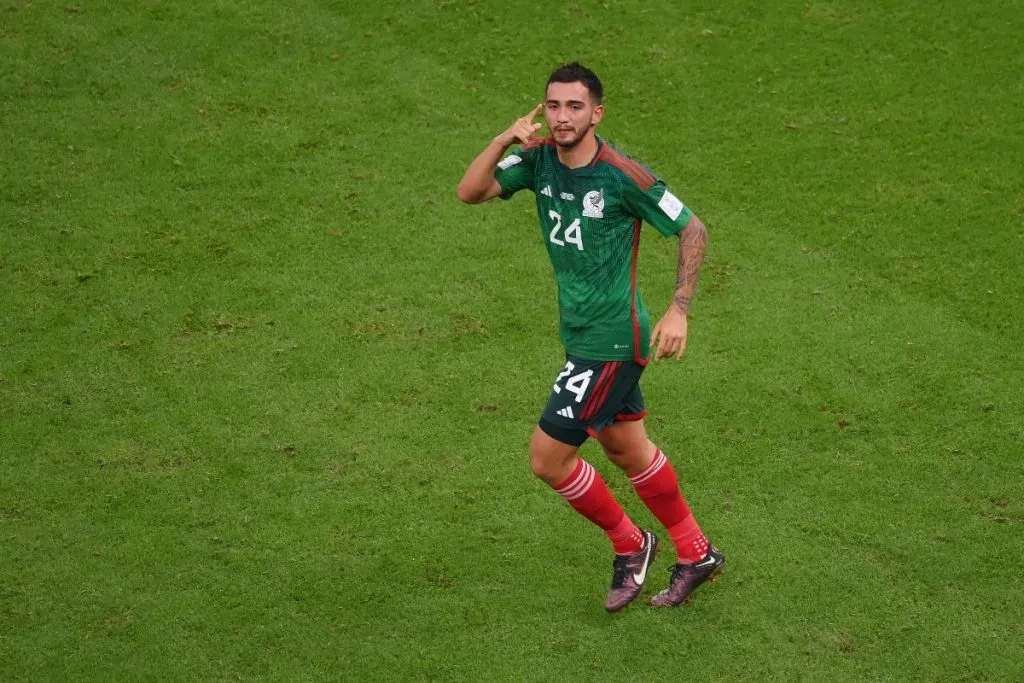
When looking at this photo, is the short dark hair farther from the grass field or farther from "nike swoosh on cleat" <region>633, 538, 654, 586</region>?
the grass field

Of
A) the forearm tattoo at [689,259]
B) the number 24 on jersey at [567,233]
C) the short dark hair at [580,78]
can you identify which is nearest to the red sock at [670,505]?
the forearm tattoo at [689,259]

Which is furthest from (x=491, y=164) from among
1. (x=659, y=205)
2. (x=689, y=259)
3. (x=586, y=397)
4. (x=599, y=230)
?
(x=586, y=397)

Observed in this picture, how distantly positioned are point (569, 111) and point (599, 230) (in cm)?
53

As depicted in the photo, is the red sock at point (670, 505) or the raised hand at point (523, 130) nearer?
the raised hand at point (523, 130)

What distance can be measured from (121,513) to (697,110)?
5435 mm

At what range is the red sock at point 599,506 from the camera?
6.02 metres

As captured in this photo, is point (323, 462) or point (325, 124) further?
point (325, 124)

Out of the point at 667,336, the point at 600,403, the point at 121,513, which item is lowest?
the point at 121,513

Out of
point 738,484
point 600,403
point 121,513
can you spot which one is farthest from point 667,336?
point 121,513

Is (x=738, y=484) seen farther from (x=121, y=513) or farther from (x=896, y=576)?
(x=121, y=513)

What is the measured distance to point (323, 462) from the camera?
7.18 meters

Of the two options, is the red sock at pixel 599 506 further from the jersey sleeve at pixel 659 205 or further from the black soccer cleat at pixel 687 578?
the jersey sleeve at pixel 659 205

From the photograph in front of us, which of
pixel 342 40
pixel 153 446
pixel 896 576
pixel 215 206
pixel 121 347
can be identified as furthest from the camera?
pixel 342 40

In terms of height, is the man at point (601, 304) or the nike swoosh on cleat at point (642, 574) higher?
the man at point (601, 304)
